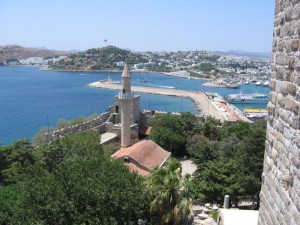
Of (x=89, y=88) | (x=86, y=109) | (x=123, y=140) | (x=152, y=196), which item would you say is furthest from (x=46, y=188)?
(x=89, y=88)

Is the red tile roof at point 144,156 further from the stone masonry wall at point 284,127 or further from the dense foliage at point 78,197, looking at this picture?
the stone masonry wall at point 284,127

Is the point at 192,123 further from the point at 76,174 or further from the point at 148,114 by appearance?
the point at 76,174

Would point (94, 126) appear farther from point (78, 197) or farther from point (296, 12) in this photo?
point (296, 12)

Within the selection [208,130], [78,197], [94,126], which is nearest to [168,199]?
[78,197]

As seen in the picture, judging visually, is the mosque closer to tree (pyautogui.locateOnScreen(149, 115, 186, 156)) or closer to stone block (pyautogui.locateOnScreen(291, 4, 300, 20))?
tree (pyautogui.locateOnScreen(149, 115, 186, 156))

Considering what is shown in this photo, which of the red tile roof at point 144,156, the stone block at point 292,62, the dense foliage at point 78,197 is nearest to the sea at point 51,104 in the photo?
the red tile roof at point 144,156

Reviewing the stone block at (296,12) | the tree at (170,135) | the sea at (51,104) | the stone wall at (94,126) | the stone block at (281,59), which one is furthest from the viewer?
the sea at (51,104)

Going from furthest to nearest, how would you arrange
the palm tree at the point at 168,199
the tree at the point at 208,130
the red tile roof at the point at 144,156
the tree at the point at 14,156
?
the tree at the point at 208,130 < the red tile roof at the point at 144,156 < the tree at the point at 14,156 < the palm tree at the point at 168,199
